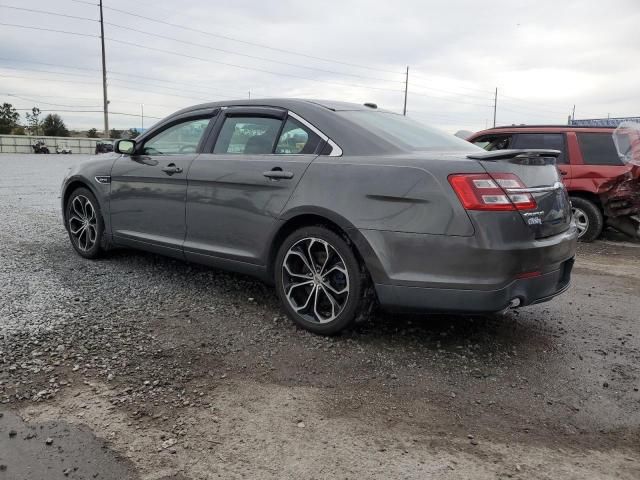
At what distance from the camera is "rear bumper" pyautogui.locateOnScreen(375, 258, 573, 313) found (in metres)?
3.18

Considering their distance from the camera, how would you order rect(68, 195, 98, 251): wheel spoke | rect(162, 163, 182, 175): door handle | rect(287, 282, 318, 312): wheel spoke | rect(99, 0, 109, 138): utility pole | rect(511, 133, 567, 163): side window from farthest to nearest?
1. rect(99, 0, 109, 138): utility pole
2. rect(511, 133, 567, 163): side window
3. rect(68, 195, 98, 251): wheel spoke
4. rect(162, 163, 182, 175): door handle
5. rect(287, 282, 318, 312): wheel spoke

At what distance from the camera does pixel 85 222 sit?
5.68m

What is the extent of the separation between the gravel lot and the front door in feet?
1.54

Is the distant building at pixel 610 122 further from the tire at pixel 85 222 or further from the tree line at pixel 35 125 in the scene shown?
the tree line at pixel 35 125

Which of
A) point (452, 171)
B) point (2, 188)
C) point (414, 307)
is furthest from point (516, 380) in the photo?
point (2, 188)

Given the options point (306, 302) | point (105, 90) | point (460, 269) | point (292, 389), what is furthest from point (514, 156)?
point (105, 90)

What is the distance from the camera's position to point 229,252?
424 centimetres

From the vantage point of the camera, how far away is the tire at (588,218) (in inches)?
320

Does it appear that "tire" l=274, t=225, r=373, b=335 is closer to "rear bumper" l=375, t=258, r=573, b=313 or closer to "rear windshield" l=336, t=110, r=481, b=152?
"rear bumper" l=375, t=258, r=573, b=313

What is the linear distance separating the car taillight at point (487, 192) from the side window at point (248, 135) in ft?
5.12

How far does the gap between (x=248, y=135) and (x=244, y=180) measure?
1.46ft

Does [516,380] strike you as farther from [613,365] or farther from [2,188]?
[2,188]

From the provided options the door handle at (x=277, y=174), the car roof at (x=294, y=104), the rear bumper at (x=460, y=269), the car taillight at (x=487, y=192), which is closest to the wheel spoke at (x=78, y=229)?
the car roof at (x=294, y=104)

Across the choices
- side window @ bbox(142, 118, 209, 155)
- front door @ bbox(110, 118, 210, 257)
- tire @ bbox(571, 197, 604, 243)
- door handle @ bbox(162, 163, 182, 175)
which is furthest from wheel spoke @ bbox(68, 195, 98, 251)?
tire @ bbox(571, 197, 604, 243)
